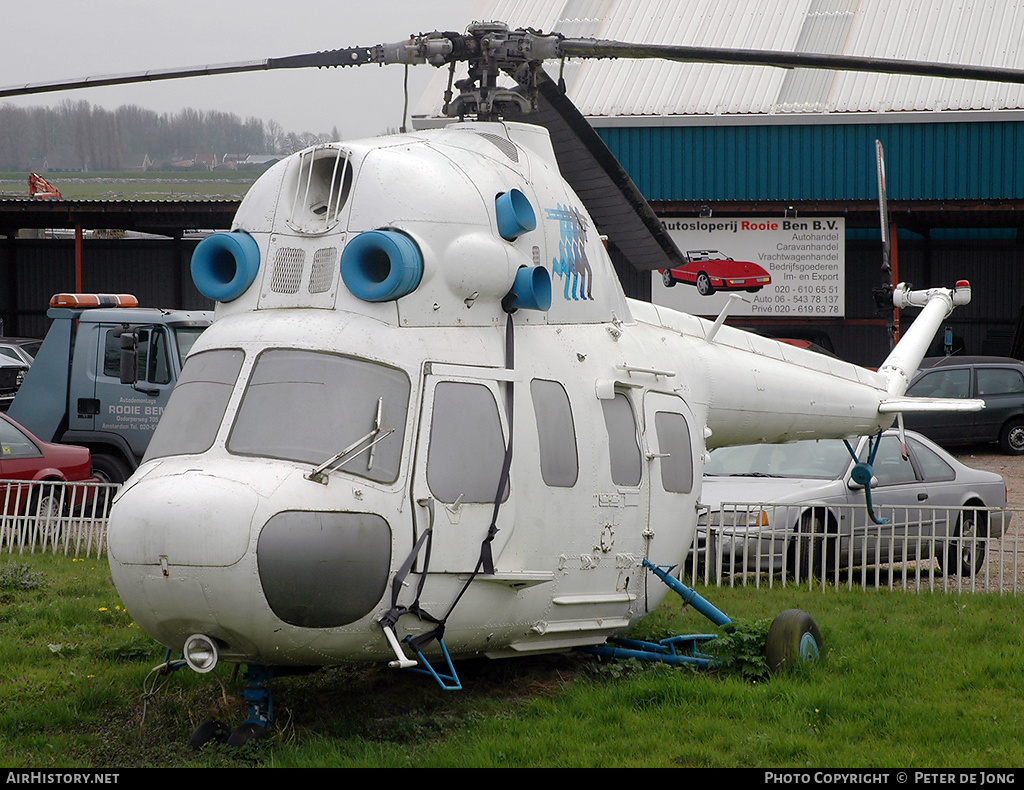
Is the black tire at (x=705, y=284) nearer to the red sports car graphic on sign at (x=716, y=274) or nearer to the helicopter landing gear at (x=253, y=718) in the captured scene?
the red sports car graphic on sign at (x=716, y=274)

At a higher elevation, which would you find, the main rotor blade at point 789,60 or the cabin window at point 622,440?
the main rotor blade at point 789,60

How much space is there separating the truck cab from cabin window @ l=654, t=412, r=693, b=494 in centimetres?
863

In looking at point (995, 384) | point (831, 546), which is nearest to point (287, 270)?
point (831, 546)

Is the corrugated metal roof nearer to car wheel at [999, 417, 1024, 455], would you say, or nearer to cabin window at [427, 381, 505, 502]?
car wheel at [999, 417, 1024, 455]

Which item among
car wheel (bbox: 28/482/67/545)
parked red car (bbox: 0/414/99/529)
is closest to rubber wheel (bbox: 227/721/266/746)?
car wheel (bbox: 28/482/67/545)

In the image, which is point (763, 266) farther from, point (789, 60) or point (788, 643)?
point (789, 60)

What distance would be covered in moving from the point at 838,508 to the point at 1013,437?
1121cm

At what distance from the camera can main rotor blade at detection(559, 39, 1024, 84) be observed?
6.80 m

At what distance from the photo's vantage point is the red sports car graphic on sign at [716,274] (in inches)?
1054

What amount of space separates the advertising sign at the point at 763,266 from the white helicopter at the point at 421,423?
63.1ft

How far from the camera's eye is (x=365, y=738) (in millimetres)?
6367

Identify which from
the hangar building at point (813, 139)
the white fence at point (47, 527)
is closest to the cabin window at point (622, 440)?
the white fence at point (47, 527)

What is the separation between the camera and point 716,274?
1064 inches
